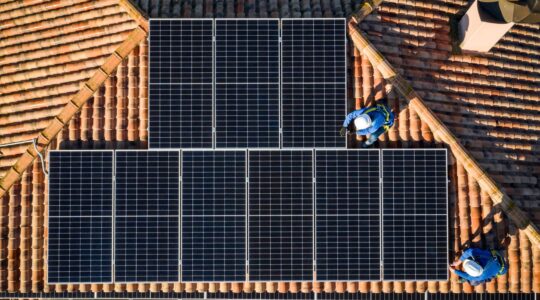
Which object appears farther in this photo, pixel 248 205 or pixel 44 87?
pixel 44 87

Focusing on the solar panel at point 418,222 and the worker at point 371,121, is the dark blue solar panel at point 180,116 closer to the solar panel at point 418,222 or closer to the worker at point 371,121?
the worker at point 371,121

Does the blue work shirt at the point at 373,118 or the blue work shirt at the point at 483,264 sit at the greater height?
the blue work shirt at the point at 373,118

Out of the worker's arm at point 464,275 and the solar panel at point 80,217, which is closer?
the worker's arm at point 464,275

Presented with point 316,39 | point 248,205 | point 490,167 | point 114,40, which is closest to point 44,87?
point 114,40

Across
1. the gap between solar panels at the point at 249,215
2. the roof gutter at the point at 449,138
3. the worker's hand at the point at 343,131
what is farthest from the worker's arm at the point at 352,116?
the roof gutter at the point at 449,138

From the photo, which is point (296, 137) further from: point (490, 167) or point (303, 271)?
point (490, 167)

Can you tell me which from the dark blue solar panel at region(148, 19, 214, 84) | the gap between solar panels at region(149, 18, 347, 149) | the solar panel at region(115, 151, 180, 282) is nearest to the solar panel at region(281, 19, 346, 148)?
the gap between solar panels at region(149, 18, 347, 149)
